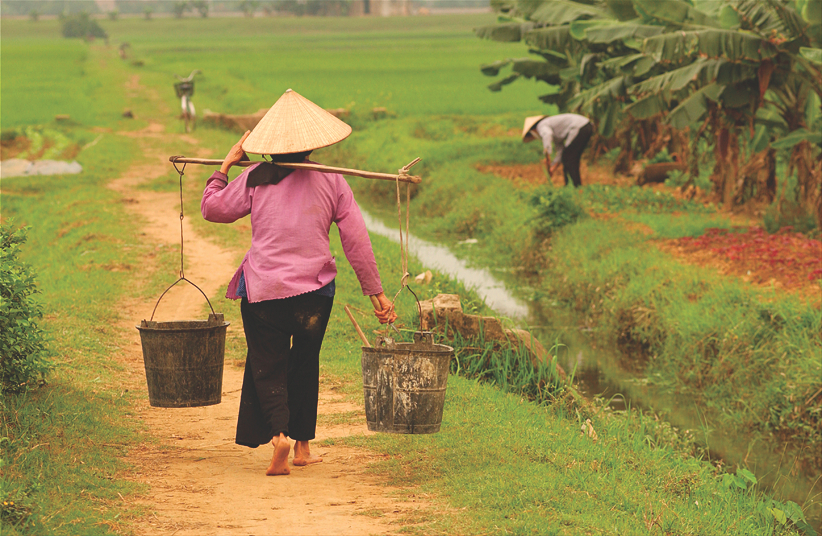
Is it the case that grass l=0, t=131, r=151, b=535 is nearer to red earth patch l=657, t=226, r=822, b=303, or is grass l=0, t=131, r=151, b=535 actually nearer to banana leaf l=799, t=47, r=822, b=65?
red earth patch l=657, t=226, r=822, b=303

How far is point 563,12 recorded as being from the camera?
515 inches

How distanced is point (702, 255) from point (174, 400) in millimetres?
6267

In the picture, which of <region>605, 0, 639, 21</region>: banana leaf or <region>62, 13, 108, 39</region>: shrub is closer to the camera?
<region>605, 0, 639, 21</region>: banana leaf

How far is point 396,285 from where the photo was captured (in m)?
8.28

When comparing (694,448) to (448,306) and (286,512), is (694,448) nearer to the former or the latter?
(448,306)

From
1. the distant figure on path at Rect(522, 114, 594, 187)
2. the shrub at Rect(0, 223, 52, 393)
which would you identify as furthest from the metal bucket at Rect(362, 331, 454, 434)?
the distant figure on path at Rect(522, 114, 594, 187)

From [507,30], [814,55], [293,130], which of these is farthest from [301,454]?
[507,30]

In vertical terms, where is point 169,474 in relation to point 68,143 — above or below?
above

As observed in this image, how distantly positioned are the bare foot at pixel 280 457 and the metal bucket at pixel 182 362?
2.17ft

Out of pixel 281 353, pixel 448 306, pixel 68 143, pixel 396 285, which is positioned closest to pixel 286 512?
pixel 281 353

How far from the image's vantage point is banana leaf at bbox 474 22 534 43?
15.3 metres

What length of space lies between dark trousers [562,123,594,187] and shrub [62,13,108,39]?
8992 cm

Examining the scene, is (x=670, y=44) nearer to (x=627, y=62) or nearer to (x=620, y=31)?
(x=620, y=31)

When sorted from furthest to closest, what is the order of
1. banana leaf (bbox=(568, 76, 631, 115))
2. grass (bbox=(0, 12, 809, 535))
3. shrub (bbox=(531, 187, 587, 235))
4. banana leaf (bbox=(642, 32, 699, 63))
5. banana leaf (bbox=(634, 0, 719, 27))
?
1. banana leaf (bbox=(568, 76, 631, 115))
2. shrub (bbox=(531, 187, 587, 235))
3. banana leaf (bbox=(634, 0, 719, 27))
4. banana leaf (bbox=(642, 32, 699, 63))
5. grass (bbox=(0, 12, 809, 535))
